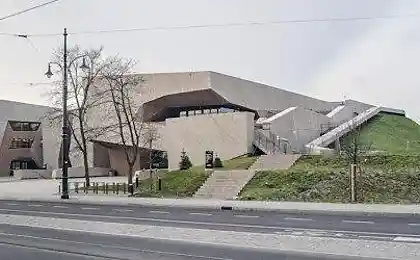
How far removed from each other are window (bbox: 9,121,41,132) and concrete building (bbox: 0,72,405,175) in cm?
17

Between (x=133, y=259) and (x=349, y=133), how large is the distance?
50544 mm

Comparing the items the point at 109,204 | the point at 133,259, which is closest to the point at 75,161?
the point at 109,204

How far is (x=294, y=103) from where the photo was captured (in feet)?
282

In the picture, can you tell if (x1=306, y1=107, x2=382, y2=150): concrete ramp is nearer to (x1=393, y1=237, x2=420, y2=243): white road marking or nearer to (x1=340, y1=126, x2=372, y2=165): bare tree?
(x1=340, y1=126, x2=372, y2=165): bare tree

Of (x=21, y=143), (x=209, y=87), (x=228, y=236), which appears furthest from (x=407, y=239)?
(x=21, y=143)

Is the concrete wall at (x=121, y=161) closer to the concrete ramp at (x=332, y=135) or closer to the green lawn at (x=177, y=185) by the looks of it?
the concrete ramp at (x=332, y=135)

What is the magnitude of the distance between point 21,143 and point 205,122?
40823mm

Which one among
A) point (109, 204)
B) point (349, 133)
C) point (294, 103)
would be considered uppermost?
point (294, 103)

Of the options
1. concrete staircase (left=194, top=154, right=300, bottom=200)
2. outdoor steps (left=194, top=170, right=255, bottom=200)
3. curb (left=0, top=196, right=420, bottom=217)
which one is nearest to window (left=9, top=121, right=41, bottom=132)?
concrete staircase (left=194, top=154, right=300, bottom=200)

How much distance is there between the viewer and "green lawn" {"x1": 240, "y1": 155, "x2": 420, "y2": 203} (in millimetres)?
27578

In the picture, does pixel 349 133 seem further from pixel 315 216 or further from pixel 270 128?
pixel 315 216

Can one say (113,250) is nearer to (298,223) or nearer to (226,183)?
(298,223)

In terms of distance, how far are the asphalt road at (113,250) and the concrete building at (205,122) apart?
1355 inches

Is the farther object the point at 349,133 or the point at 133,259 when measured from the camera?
the point at 349,133
